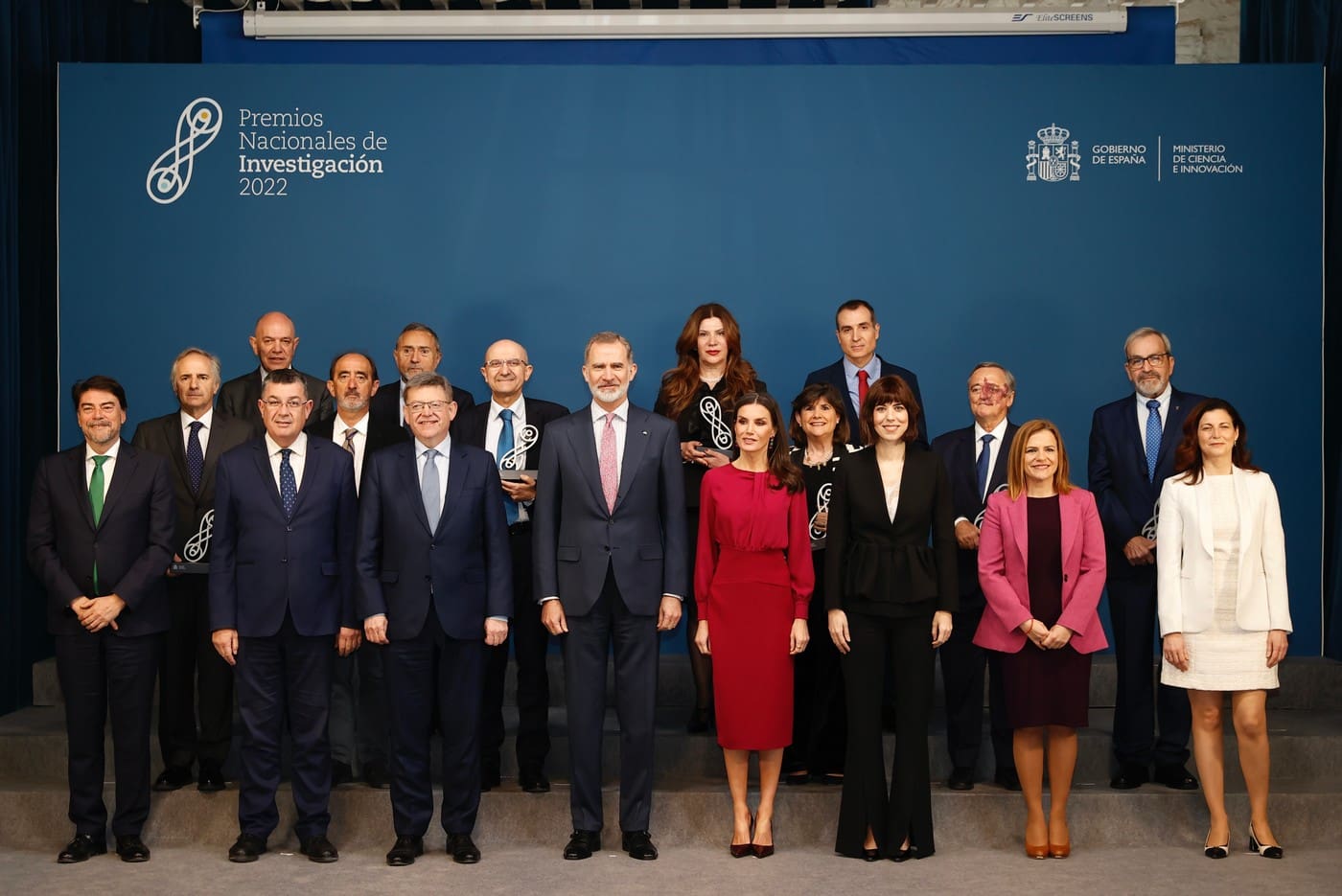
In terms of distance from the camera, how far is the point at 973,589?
197 inches

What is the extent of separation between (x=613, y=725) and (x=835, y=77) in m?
3.34

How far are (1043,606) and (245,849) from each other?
9.25ft

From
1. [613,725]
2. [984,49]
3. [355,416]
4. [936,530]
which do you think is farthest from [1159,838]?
[984,49]

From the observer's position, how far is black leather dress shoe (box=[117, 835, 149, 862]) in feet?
14.7

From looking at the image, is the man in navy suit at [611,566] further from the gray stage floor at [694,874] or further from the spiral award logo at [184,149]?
the spiral award logo at [184,149]

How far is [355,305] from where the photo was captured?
658cm

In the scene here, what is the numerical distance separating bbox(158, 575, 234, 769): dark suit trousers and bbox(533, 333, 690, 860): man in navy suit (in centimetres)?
132

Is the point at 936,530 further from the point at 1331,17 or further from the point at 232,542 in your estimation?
the point at 1331,17

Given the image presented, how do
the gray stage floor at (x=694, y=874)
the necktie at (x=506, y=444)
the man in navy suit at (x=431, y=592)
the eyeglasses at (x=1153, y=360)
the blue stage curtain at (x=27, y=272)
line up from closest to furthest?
the gray stage floor at (x=694, y=874) → the man in navy suit at (x=431, y=592) → the necktie at (x=506, y=444) → the eyeglasses at (x=1153, y=360) → the blue stage curtain at (x=27, y=272)

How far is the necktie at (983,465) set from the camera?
5.02 metres

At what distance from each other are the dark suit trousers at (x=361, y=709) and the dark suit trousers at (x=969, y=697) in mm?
2100

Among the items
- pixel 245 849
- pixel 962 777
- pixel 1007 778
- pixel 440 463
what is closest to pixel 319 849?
pixel 245 849

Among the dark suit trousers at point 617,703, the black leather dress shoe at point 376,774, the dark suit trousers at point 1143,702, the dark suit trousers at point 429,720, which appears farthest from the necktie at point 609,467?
the dark suit trousers at point 1143,702

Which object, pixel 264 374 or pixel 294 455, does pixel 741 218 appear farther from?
pixel 294 455
